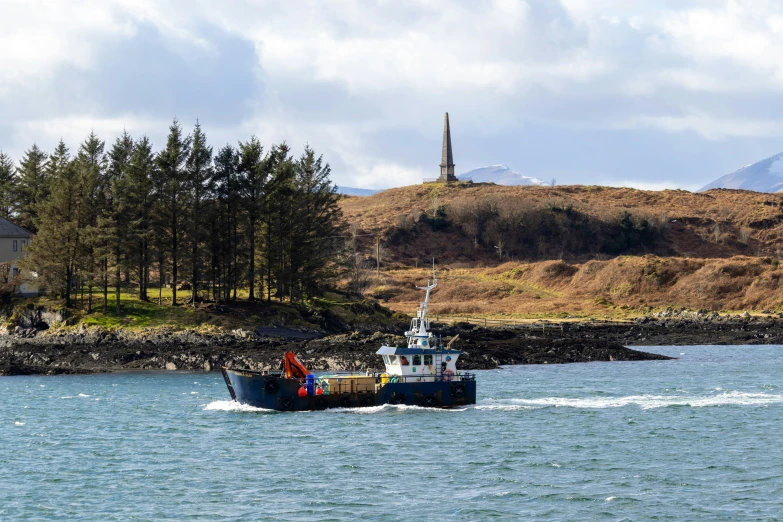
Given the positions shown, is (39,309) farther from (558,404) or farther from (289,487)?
(289,487)

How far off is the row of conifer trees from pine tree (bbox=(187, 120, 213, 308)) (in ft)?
0.25

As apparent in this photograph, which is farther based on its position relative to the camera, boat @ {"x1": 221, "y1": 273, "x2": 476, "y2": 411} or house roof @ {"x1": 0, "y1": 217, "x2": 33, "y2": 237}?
house roof @ {"x1": 0, "y1": 217, "x2": 33, "y2": 237}

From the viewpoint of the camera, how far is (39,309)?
7669cm

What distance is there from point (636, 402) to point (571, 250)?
114 metres

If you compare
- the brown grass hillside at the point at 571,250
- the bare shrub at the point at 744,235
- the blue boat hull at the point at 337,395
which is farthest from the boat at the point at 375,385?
the bare shrub at the point at 744,235

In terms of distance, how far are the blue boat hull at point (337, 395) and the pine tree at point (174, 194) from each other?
29997 mm

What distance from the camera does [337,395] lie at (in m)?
49.2

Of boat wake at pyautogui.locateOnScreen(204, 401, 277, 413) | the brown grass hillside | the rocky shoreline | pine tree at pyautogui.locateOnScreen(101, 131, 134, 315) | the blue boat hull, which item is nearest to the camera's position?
the blue boat hull

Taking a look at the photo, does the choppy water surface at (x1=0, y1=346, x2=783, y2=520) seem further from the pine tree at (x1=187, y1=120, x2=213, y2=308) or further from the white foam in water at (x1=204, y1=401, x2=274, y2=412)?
the pine tree at (x1=187, y1=120, x2=213, y2=308)

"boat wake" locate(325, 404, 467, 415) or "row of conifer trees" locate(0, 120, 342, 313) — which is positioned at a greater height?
"row of conifer trees" locate(0, 120, 342, 313)

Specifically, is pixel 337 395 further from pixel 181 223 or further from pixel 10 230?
pixel 10 230

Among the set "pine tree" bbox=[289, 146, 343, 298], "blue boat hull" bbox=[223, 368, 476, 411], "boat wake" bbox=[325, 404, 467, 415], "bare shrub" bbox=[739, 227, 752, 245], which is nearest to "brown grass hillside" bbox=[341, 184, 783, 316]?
"bare shrub" bbox=[739, 227, 752, 245]

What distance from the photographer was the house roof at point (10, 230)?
85.3 metres

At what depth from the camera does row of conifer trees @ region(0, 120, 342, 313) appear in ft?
252
